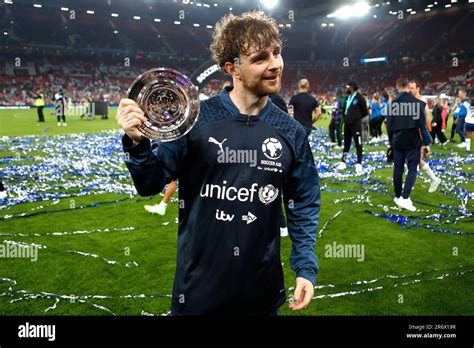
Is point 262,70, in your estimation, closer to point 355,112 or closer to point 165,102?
point 165,102

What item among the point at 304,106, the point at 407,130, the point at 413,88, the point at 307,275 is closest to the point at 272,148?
the point at 307,275

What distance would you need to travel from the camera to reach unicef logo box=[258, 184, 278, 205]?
210cm

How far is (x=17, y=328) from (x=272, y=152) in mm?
2470

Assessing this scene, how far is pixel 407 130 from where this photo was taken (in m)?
6.93

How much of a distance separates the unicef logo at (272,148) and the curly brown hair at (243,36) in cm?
48

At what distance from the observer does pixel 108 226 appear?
20.9 ft

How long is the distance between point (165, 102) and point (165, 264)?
3449 millimetres

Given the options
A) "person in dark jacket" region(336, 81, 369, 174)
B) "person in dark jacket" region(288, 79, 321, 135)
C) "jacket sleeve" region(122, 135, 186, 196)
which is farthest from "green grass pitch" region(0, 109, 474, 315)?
"person in dark jacket" region(336, 81, 369, 174)

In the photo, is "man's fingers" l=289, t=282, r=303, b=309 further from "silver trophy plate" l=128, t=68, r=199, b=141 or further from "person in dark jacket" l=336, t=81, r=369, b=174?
"person in dark jacket" l=336, t=81, r=369, b=174

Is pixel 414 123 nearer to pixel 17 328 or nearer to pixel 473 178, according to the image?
pixel 473 178

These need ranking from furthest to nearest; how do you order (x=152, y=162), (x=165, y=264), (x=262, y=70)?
(x=165, y=264)
(x=262, y=70)
(x=152, y=162)

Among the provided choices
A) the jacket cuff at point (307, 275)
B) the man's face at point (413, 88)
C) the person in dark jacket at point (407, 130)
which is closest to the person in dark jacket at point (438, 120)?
the man's face at point (413, 88)

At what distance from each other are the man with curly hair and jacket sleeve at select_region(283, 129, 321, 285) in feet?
0.46

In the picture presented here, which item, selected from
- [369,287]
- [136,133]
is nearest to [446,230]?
[369,287]
